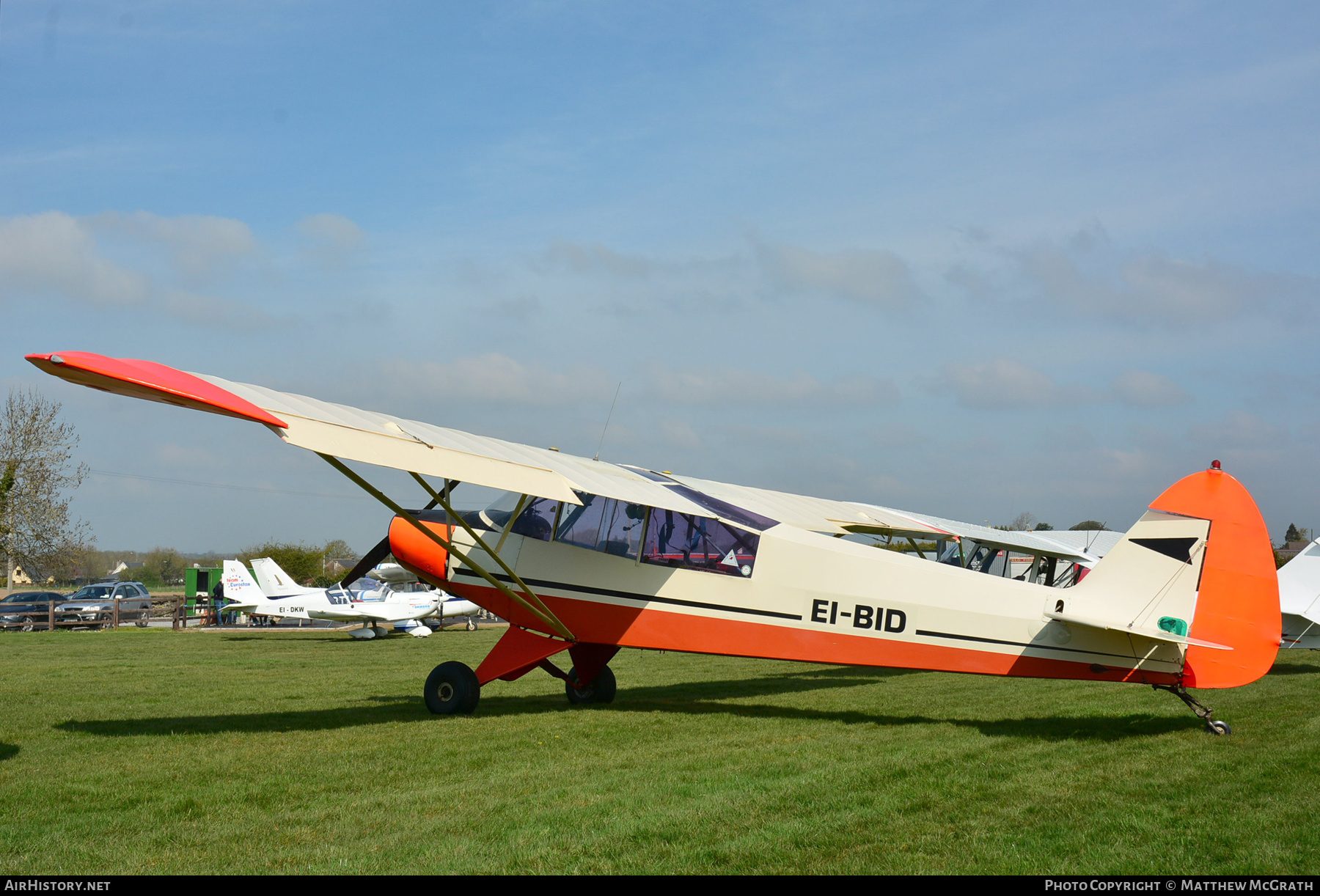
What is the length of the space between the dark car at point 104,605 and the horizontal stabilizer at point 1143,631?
3002cm

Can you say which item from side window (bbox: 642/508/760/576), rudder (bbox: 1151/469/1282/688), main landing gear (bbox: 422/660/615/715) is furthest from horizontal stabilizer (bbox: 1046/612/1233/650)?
main landing gear (bbox: 422/660/615/715)

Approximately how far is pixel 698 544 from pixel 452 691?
9.02ft

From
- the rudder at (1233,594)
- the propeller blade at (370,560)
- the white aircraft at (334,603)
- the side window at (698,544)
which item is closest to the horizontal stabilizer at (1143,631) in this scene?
the rudder at (1233,594)

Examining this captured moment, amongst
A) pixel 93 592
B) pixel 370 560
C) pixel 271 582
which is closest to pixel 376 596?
pixel 271 582

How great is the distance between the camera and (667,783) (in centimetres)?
591

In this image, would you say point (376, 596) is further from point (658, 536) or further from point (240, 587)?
point (658, 536)

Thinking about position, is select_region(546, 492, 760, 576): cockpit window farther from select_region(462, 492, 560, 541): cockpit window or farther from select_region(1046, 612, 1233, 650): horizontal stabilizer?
select_region(1046, 612, 1233, 650): horizontal stabilizer

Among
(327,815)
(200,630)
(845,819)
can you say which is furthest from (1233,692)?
(200,630)

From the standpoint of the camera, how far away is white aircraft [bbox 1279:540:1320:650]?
13.9 meters

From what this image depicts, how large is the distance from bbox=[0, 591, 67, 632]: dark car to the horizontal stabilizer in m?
30.2

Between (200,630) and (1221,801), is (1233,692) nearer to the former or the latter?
(1221,801)

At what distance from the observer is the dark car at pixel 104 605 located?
30.3m

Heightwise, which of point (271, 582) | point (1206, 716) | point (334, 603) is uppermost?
point (1206, 716)
